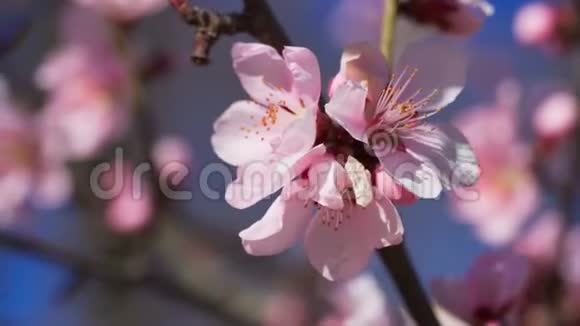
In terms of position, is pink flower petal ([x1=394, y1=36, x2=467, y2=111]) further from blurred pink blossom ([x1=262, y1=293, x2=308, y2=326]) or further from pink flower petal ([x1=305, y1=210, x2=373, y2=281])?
blurred pink blossom ([x1=262, y1=293, x2=308, y2=326])

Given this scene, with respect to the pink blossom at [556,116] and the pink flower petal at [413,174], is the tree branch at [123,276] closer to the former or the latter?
the pink blossom at [556,116]

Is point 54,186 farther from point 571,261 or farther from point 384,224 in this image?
point 384,224

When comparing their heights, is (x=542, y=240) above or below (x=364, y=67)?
below

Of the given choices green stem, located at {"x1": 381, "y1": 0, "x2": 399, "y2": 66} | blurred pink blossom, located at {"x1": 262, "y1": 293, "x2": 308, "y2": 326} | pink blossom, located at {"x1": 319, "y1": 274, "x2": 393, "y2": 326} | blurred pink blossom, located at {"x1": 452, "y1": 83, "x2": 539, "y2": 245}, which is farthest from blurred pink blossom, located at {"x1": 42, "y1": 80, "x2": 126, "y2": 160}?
green stem, located at {"x1": 381, "y1": 0, "x2": 399, "y2": 66}

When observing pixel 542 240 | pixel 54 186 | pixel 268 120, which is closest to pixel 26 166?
pixel 54 186

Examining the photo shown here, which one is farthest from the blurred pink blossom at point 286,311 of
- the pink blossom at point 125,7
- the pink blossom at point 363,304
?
the pink blossom at point 363,304

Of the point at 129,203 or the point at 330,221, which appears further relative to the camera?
the point at 129,203

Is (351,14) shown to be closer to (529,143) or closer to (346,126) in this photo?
(529,143)
